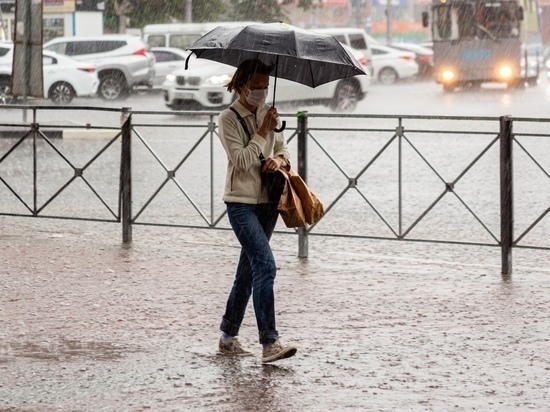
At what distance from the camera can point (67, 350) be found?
21.6 ft

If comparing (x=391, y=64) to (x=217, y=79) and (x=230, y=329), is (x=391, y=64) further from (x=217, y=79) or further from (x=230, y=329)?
(x=230, y=329)

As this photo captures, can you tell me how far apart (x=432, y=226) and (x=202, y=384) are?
572cm

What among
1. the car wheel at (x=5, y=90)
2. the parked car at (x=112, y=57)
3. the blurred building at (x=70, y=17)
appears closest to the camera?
the car wheel at (x=5, y=90)

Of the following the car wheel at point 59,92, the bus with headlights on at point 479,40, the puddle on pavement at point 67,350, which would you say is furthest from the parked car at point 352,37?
the puddle on pavement at point 67,350

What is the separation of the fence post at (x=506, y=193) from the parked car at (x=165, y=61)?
28.2 metres

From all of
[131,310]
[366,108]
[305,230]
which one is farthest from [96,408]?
A: [366,108]

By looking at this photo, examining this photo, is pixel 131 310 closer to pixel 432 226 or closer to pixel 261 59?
pixel 261 59

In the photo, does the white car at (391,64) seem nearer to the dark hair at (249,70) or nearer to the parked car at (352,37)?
the parked car at (352,37)

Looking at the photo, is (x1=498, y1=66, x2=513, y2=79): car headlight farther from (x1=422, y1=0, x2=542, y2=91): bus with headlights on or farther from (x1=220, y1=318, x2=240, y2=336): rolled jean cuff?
(x1=220, y1=318, x2=240, y2=336): rolled jean cuff

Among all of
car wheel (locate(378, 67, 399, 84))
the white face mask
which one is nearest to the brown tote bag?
the white face mask

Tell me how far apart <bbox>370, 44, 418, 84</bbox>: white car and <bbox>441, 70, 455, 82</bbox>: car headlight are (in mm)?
10292

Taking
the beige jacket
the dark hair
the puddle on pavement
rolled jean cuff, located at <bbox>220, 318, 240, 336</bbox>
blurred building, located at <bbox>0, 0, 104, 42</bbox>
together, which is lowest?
the puddle on pavement

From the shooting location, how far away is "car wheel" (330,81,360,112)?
26.7m

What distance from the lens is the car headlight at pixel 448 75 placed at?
113 ft
